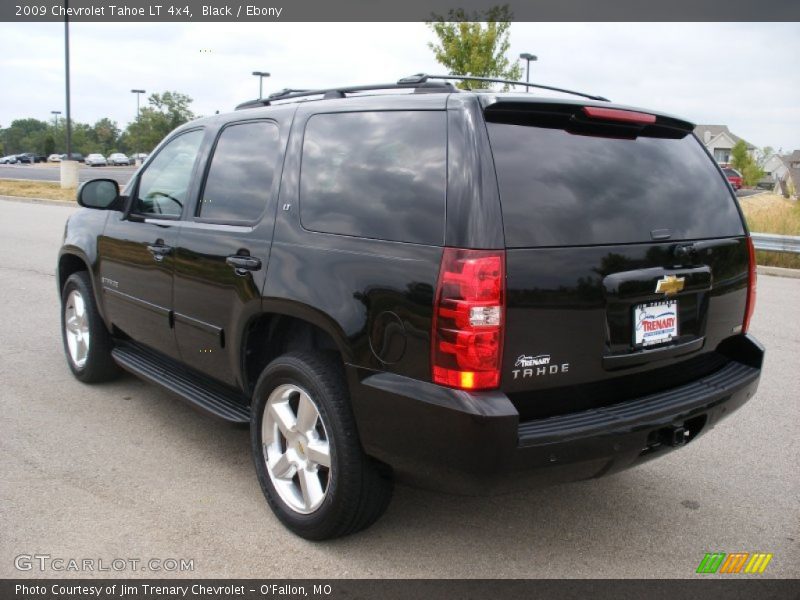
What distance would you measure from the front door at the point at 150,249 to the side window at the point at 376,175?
3.94 feet

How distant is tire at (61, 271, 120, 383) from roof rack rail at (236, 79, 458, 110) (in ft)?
6.28

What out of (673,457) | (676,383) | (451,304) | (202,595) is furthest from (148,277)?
(673,457)

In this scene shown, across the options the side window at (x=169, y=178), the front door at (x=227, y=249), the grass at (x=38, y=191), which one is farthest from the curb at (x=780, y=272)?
the grass at (x=38, y=191)

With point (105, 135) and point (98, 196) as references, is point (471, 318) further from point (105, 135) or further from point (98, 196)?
point (105, 135)

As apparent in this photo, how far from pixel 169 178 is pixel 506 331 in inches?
108

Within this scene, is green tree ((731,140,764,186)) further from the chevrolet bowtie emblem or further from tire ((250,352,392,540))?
tire ((250,352,392,540))

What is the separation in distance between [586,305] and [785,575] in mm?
1476

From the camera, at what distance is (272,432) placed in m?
3.49

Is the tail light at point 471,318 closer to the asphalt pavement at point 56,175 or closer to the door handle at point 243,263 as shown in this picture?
the door handle at point 243,263

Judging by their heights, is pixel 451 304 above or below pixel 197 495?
above

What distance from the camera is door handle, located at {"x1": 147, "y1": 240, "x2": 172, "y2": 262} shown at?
416cm

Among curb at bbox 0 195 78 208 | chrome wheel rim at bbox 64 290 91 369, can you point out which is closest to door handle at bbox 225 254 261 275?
chrome wheel rim at bbox 64 290 91 369

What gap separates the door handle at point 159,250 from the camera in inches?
164

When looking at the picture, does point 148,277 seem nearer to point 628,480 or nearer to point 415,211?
point 415,211
